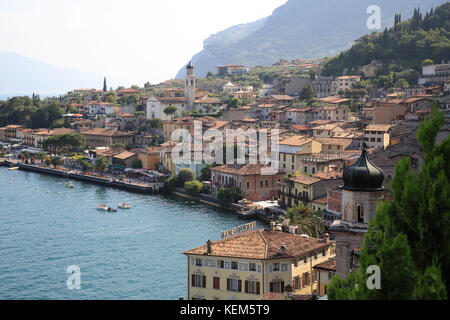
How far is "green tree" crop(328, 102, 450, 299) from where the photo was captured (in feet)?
20.5

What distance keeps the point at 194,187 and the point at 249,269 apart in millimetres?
29059

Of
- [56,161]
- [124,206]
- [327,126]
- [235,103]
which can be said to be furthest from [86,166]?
[327,126]

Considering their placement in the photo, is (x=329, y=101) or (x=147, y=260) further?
(x=329, y=101)

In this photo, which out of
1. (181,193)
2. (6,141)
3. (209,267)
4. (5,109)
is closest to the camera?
(209,267)

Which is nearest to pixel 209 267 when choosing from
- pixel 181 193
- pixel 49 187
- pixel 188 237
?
pixel 188 237

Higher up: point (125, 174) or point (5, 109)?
point (5, 109)

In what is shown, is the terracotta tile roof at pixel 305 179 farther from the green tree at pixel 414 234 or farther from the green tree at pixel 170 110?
the green tree at pixel 170 110

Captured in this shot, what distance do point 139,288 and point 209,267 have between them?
20.2ft

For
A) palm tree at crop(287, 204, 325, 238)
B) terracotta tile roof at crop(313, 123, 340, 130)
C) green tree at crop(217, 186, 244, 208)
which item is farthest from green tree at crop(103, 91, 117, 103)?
palm tree at crop(287, 204, 325, 238)

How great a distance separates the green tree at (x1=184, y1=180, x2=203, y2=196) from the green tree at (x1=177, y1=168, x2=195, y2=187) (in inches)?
112

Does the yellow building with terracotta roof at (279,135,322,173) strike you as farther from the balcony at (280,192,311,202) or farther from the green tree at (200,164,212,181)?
the green tree at (200,164,212,181)

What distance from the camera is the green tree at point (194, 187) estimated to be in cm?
4862
